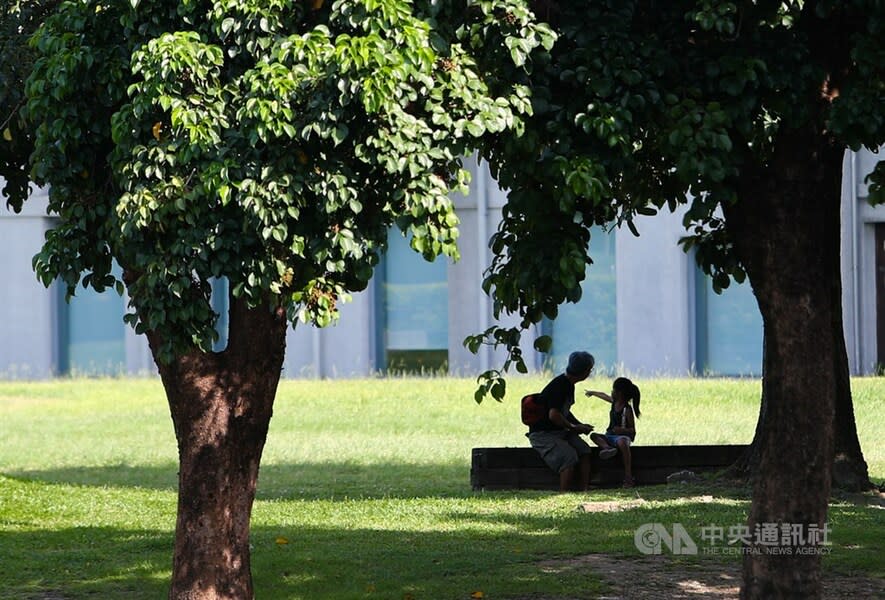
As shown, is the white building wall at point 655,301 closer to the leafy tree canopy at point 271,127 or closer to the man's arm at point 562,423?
the man's arm at point 562,423

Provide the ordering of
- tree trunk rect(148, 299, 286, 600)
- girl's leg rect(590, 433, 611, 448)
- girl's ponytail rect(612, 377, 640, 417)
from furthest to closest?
1. girl's ponytail rect(612, 377, 640, 417)
2. girl's leg rect(590, 433, 611, 448)
3. tree trunk rect(148, 299, 286, 600)

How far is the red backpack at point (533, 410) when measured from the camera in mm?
14016

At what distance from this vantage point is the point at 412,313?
2934 centimetres

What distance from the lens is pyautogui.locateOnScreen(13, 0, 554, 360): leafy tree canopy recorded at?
20.7ft

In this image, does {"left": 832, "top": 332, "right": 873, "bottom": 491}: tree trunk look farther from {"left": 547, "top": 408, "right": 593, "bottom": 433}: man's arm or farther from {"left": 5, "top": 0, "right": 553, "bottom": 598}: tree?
{"left": 5, "top": 0, "right": 553, "bottom": 598}: tree

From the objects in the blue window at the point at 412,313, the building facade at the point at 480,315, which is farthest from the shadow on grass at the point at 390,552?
the blue window at the point at 412,313

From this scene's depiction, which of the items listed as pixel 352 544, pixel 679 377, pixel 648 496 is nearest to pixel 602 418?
pixel 679 377

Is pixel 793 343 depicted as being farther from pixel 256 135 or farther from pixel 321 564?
pixel 321 564

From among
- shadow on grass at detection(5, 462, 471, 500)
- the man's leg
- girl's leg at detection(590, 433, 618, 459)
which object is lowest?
shadow on grass at detection(5, 462, 471, 500)

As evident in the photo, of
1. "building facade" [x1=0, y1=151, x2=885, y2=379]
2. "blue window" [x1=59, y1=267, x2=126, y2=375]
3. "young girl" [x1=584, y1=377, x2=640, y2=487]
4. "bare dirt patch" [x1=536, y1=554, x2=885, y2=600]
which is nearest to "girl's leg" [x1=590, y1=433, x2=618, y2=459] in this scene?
"young girl" [x1=584, y1=377, x2=640, y2=487]

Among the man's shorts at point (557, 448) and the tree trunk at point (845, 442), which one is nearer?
the tree trunk at point (845, 442)

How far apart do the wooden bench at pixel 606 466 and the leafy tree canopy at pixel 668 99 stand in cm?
702

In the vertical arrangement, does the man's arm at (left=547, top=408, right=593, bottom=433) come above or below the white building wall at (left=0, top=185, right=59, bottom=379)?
below

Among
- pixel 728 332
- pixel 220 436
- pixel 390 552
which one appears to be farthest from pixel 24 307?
pixel 220 436
